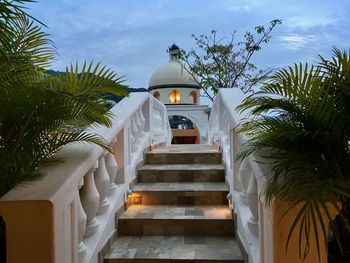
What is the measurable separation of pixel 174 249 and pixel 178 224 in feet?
1.10

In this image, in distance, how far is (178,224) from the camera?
2908 millimetres

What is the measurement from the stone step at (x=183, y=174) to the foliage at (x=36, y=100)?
74.4 inches

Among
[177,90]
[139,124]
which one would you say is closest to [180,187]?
[139,124]

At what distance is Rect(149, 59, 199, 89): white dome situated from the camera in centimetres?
2189

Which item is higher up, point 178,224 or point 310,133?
point 310,133

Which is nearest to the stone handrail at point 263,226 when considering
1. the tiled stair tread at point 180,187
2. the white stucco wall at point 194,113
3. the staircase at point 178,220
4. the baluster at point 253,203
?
the baluster at point 253,203

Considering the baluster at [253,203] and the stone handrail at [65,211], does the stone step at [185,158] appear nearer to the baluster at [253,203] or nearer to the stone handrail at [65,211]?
the stone handrail at [65,211]

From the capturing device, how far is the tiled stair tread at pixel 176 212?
2.97m

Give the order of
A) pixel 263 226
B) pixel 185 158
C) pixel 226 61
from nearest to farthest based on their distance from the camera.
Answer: pixel 263 226, pixel 185 158, pixel 226 61

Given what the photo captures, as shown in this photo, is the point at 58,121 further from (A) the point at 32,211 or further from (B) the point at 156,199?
(B) the point at 156,199

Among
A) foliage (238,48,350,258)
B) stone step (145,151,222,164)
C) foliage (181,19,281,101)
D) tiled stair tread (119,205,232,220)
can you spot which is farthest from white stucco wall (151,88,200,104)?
foliage (238,48,350,258)

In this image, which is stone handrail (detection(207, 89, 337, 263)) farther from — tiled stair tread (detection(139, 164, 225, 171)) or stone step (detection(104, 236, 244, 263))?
tiled stair tread (detection(139, 164, 225, 171))

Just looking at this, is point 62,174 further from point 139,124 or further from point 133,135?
point 139,124

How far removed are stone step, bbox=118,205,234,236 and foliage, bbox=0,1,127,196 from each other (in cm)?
119
